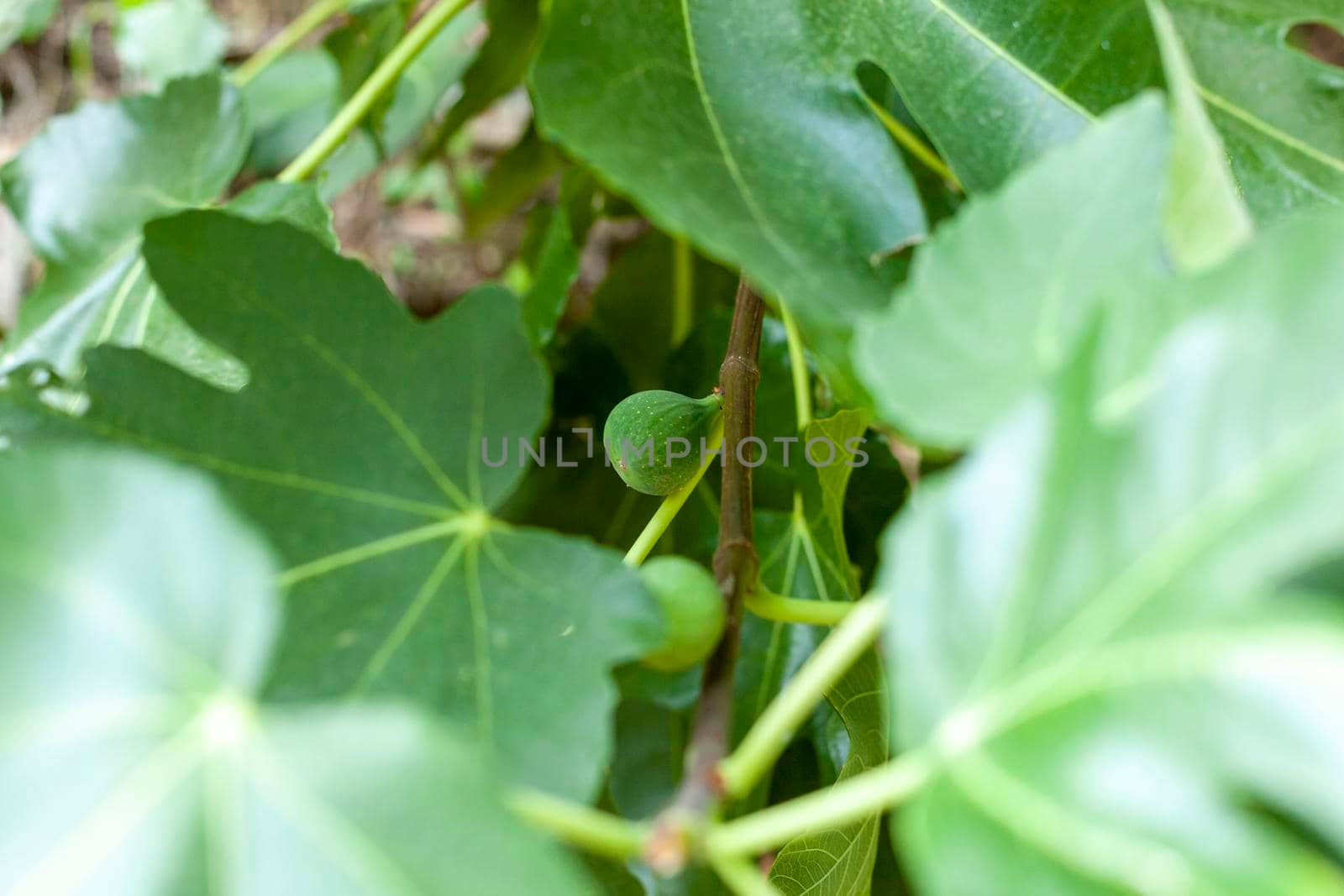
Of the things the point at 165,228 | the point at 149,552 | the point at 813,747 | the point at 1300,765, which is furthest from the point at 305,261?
the point at 813,747

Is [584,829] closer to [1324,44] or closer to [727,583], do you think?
[727,583]

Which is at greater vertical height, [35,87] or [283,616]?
[283,616]

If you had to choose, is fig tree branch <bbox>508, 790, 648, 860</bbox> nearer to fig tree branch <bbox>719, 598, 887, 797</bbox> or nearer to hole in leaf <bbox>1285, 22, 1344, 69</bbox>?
fig tree branch <bbox>719, 598, 887, 797</bbox>

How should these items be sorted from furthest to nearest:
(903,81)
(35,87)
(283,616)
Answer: (35,87) < (903,81) < (283,616)

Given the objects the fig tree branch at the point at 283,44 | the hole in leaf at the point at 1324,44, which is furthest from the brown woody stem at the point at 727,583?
the hole in leaf at the point at 1324,44

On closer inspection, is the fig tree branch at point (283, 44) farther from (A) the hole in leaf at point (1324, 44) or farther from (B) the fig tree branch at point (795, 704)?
(A) the hole in leaf at point (1324, 44)

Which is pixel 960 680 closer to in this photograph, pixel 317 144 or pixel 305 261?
pixel 305 261
